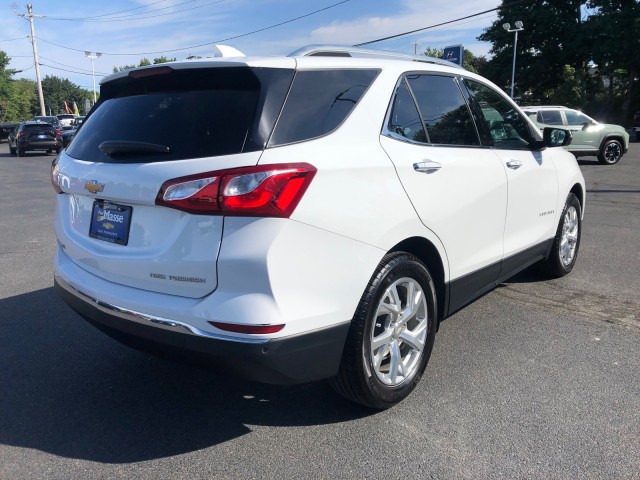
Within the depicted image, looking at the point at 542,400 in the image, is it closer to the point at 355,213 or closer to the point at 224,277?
the point at 355,213

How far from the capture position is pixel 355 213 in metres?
2.73

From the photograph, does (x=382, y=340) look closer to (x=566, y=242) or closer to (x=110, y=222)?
(x=110, y=222)

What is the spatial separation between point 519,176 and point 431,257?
1.33 m

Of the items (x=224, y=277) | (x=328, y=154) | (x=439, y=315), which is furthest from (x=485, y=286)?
(x=224, y=277)

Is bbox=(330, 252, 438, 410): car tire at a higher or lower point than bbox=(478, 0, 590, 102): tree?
lower

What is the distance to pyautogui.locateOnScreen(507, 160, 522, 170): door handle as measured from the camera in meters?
4.16

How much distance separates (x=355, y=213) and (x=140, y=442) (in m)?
1.57

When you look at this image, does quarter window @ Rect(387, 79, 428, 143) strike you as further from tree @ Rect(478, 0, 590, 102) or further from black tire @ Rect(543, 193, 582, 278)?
tree @ Rect(478, 0, 590, 102)

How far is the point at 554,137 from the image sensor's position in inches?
189

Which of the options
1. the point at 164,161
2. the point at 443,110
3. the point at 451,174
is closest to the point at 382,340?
the point at 451,174

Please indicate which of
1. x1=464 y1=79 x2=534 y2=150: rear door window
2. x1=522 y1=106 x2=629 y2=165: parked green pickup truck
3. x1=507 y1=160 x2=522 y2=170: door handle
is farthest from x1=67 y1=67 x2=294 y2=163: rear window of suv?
x1=522 y1=106 x2=629 y2=165: parked green pickup truck

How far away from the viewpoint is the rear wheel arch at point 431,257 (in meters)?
3.19

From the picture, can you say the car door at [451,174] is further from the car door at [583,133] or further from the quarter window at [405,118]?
the car door at [583,133]

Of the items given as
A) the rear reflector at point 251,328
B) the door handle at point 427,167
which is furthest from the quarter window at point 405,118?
the rear reflector at point 251,328
